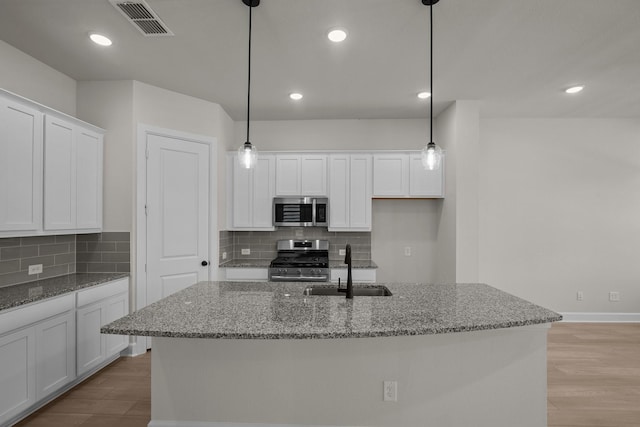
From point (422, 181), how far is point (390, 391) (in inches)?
115

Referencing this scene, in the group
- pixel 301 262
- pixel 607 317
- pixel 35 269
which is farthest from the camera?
pixel 607 317

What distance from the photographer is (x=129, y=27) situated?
2.47 metres

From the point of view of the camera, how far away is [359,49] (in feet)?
9.02

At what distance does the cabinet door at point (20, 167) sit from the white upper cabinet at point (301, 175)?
244 cm

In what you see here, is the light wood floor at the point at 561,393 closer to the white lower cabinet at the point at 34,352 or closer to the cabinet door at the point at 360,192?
the white lower cabinet at the point at 34,352

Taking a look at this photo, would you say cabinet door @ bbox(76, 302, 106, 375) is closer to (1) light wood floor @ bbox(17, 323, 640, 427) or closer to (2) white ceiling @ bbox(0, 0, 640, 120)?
(1) light wood floor @ bbox(17, 323, 640, 427)

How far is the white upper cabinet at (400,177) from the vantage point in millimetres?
4312

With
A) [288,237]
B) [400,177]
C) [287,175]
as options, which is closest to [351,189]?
[400,177]

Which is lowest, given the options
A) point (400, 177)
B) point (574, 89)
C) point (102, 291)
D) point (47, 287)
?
point (102, 291)

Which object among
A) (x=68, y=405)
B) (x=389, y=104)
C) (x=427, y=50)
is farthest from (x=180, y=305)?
(x=389, y=104)

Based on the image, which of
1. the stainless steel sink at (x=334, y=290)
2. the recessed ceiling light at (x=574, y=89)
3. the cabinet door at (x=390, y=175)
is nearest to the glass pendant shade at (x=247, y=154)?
the stainless steel sink at (x=334, y=290)

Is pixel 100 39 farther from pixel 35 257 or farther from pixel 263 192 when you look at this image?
pixel 263 192

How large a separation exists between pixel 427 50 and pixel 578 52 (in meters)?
1.30

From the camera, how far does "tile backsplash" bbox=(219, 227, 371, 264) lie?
181 inches
